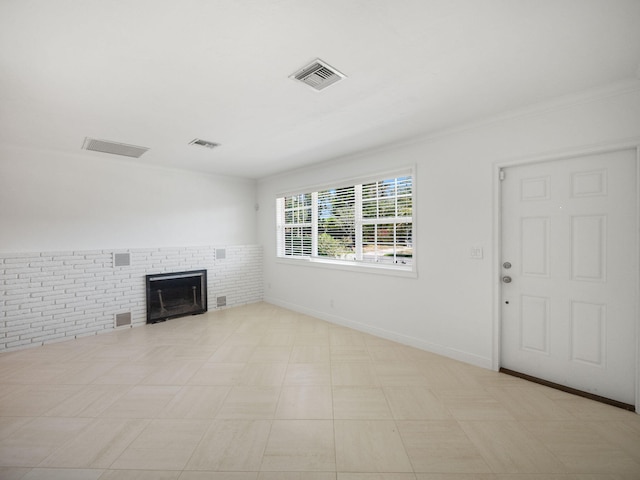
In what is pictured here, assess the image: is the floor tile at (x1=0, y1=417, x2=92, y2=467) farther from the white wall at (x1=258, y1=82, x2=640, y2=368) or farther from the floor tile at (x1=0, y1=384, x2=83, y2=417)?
the white wall at (x1=258, y1=82, x2=640, y2=368)

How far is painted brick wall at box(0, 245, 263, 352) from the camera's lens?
3475 millimetres

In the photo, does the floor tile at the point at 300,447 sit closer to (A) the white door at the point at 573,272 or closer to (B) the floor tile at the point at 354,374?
(B) the floor tile at the point at 354,374

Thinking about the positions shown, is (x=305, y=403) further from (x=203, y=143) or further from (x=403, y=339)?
(x=203, y=143)

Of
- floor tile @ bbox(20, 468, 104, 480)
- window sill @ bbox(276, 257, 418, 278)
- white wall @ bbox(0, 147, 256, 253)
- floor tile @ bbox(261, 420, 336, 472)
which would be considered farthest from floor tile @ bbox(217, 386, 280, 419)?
white wall @ bbox(0, 147, 256, 253)

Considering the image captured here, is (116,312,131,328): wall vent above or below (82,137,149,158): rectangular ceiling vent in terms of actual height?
below

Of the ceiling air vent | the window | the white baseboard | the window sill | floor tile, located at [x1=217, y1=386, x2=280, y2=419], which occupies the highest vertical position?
the ceiling air vent

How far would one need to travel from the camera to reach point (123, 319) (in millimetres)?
4250

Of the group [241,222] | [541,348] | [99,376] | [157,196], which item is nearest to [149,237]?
[157,196]

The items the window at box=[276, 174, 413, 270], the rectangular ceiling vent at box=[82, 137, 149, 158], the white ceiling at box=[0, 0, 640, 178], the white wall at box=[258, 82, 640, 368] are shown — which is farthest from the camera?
the window at box=[276, 174, 413, 270]

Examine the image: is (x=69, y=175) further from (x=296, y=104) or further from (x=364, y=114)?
(x=364, y=114)

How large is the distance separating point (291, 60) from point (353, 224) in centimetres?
269

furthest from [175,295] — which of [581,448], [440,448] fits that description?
[581,448]

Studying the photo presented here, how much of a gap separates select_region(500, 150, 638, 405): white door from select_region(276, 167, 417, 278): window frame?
39.2 inches

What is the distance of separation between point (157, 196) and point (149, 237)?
71 cm
